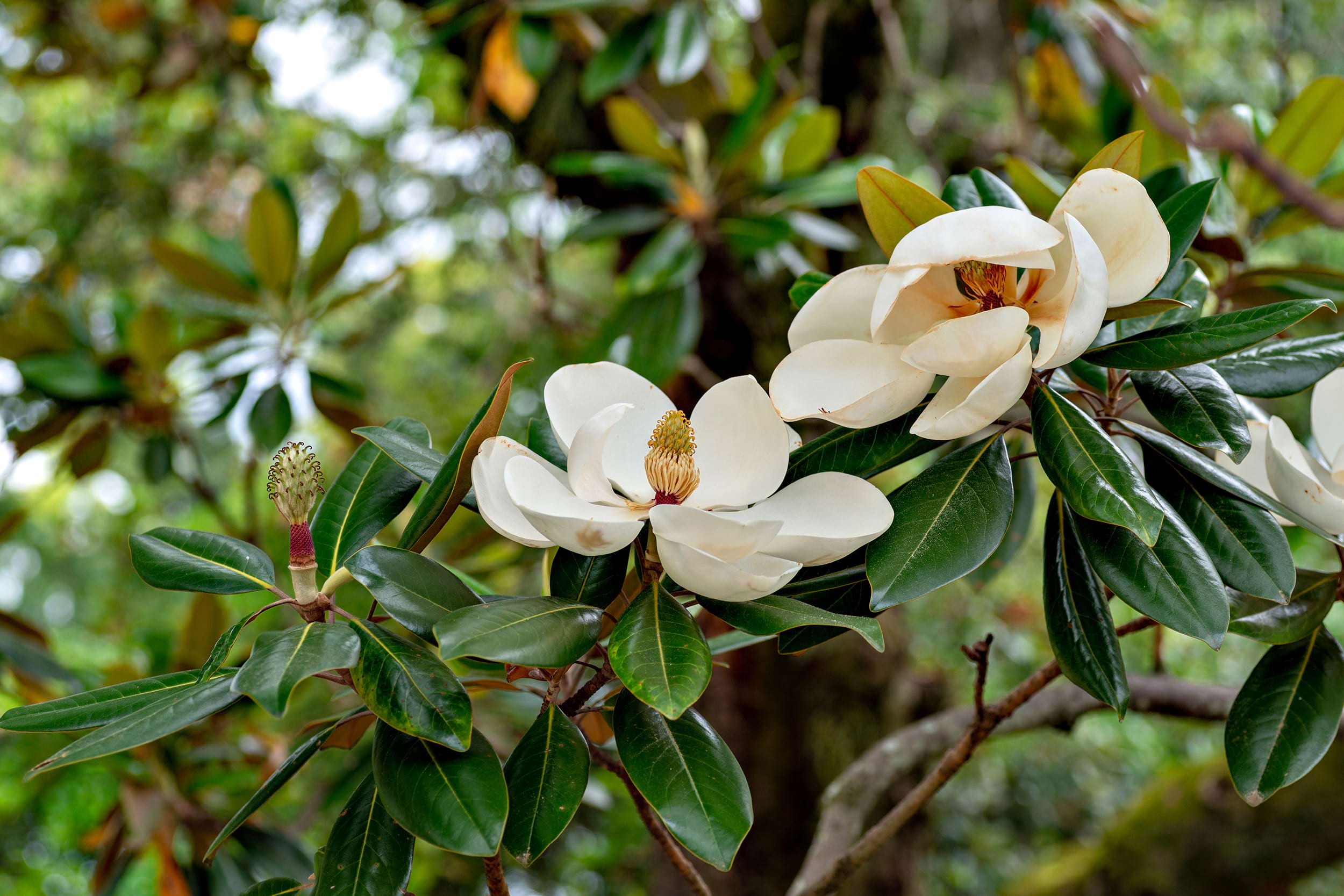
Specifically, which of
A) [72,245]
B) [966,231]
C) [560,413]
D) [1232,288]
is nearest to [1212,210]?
[1232,288]

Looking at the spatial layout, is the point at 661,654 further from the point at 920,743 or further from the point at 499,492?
the point at 920,743

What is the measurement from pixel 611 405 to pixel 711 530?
0.15 m

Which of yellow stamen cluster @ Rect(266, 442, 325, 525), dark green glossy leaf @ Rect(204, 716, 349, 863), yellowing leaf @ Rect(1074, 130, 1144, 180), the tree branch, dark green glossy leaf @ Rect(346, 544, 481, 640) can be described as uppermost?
yellowing leaf @ Rect(1074, 130, 1144, 180)

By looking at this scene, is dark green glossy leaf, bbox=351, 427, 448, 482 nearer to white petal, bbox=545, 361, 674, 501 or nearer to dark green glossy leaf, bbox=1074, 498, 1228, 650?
white petal, bbox=545, 361, 674, 501

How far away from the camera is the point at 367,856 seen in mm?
526

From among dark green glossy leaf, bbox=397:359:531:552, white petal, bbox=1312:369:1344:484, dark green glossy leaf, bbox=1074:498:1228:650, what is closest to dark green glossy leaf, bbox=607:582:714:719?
dark green glossy leaf, bbox=397:359:531:552

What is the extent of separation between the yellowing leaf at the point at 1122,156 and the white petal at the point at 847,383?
0.48ft

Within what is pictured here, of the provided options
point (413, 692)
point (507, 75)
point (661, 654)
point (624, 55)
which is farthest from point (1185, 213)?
point (507, 75)

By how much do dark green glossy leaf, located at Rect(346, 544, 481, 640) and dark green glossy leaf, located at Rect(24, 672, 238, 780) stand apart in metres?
0.08

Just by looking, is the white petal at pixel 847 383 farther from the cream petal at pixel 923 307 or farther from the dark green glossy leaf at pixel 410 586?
the dark green glossy leaf at pixel 410 586

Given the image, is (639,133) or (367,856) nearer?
(367,856)

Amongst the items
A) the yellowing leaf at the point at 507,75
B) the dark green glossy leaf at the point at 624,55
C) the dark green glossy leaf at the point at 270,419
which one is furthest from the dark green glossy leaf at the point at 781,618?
the yellowing leaf at the point at 507,75

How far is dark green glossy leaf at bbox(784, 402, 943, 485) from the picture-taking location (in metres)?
0.56

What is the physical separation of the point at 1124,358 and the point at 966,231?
14 cm
